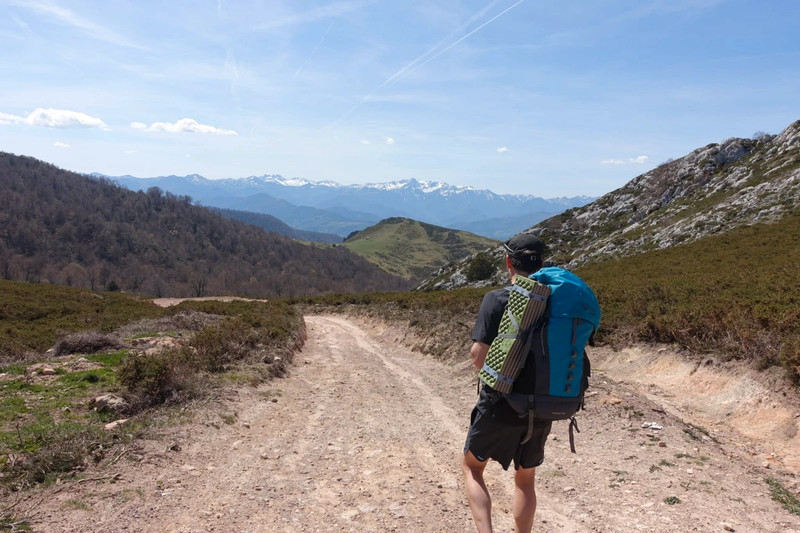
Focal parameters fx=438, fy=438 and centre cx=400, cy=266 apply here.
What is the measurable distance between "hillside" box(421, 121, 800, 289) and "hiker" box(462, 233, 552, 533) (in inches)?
1471

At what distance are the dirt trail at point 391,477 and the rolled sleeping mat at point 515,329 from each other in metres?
2.49

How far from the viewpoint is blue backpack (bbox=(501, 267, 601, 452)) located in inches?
133

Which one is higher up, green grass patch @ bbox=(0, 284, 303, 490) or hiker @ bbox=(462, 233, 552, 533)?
hiker @ bbox=(462, 233, 552, 533)

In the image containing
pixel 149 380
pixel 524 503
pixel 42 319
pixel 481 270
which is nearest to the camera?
pixel 524 503

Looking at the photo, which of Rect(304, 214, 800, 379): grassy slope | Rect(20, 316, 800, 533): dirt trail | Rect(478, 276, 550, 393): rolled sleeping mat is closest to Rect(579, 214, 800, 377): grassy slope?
Rect(304, 214, 800, 379): grassy slope

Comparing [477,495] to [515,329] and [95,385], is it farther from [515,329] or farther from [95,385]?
[95,385]

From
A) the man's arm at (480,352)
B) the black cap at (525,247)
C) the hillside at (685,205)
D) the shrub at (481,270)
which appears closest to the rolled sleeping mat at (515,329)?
the man's arm at (480,352)

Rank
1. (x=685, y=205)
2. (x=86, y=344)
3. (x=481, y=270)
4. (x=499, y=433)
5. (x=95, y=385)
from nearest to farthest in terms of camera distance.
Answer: (x=499, y=433), (x=95, y=385), (x=86, y=344), (x=685, y=205), (x=481, y=270)

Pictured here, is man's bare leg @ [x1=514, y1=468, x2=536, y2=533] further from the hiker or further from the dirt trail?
the dirt trail

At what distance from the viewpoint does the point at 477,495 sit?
385 cm

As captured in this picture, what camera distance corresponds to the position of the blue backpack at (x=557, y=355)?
133 inches

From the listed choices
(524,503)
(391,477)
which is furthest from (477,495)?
(391,477)

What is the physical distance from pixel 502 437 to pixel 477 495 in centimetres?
61

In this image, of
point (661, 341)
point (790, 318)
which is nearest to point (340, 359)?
point (661, 341)
